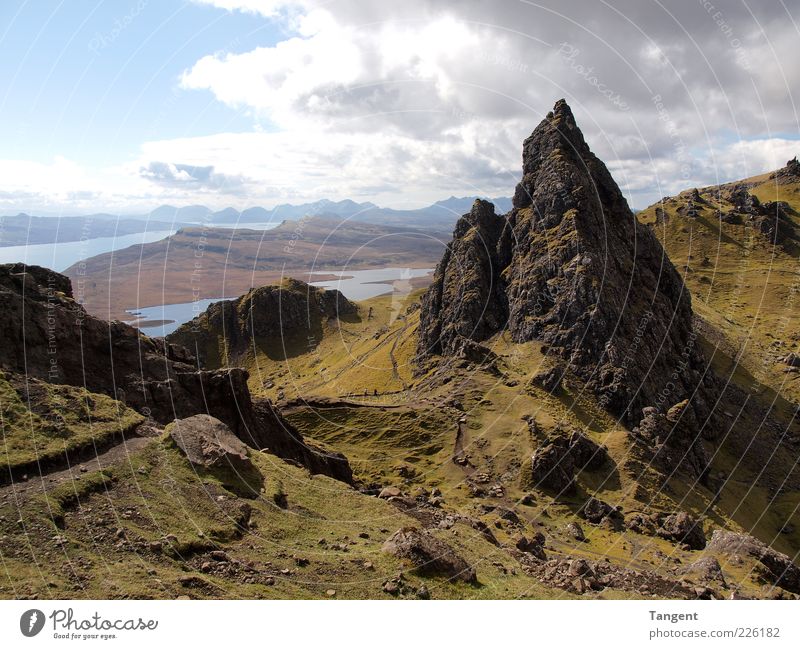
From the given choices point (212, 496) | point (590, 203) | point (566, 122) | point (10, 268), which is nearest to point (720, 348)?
point (590, 203)

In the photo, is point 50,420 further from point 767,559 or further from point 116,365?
point 767,559

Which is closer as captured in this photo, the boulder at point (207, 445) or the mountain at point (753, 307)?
the boulder at point (207, 445)

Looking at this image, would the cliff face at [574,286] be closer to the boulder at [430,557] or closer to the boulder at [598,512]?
the boulder at [598,512]

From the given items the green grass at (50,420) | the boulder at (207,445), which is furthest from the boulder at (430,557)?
the green grass at (50,420)

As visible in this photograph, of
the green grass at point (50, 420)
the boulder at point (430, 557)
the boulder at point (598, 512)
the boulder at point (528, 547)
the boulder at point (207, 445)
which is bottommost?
the boulder at point (598, 512)

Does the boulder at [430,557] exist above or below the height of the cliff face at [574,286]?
below

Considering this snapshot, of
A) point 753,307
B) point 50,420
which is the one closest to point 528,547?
point 50,420

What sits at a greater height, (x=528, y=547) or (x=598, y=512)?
(x=528, y=547)

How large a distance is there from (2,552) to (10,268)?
32.6m
